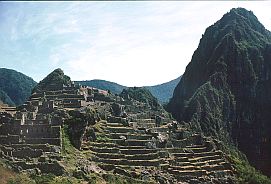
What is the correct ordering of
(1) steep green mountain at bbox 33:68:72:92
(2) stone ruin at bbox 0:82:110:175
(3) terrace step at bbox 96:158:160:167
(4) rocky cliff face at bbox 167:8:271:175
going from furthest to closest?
(4) rocky cliff face at bbox 167:8:271:175, (1) steep green mountain at bbox 33:68:72:92, (3) terrace step at bbox 96:158:160:167, (2) stone ruin at bbox 0:82:110:175

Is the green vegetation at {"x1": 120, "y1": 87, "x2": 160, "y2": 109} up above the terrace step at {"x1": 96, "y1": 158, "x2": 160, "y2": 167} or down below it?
above

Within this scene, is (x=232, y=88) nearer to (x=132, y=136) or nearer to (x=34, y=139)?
(x=132, y=136)

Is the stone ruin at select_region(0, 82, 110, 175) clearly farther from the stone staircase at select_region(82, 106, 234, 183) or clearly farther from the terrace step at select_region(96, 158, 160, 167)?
the terrace step at select_region(96, 158, 160, 167)

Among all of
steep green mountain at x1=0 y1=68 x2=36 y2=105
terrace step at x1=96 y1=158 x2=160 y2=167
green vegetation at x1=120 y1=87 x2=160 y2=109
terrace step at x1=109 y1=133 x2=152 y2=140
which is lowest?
terrace step at x1=96 y1=158 x2=160 y2=167

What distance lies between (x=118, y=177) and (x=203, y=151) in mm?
15905

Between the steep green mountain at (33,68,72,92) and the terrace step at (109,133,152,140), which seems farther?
the steep green mountain at (33,68,72,92)

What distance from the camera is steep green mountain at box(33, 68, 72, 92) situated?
76688 mm

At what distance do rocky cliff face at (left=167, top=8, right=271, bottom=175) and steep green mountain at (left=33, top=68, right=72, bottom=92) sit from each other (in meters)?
41.7

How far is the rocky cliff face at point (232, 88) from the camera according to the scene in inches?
5133

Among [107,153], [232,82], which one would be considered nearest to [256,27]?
[232,82]

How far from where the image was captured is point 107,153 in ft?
161

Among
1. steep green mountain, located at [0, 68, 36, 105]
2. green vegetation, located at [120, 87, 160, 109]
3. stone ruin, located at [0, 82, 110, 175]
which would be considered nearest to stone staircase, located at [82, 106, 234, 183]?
stone ruin, located at [0, 82, 110, 175]

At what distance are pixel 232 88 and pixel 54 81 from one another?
8309cm

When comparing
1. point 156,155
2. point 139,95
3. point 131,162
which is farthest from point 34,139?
point 139,95
